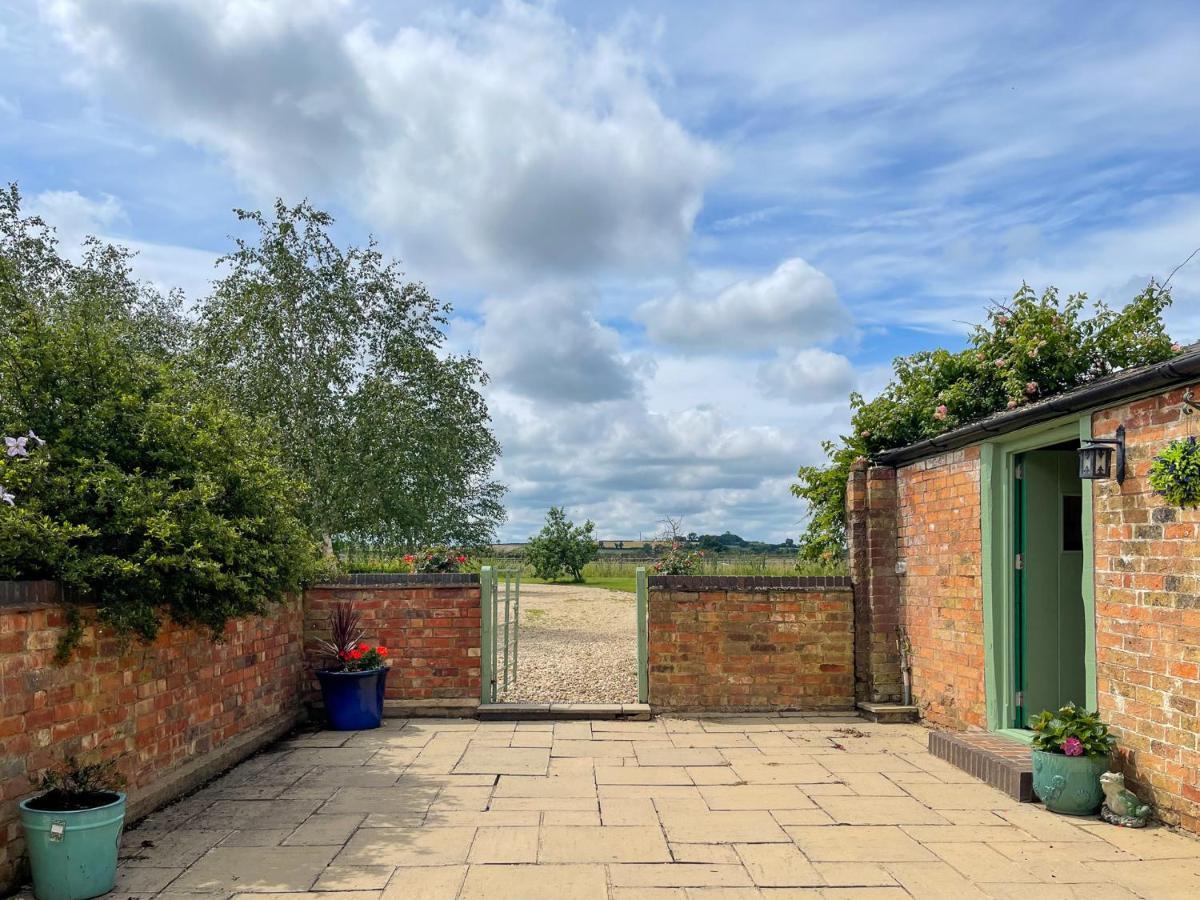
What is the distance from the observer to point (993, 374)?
28.6 feet

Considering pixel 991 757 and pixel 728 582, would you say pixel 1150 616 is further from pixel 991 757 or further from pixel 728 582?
pixel 728 582

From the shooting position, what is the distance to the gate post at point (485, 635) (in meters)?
7.50

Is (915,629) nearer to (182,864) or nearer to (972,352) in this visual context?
(972,352)

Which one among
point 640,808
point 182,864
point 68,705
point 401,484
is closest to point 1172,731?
point 640,808

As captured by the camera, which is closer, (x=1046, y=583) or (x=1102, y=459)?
(x=1102, y=459)

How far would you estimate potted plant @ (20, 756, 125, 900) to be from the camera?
3367mm

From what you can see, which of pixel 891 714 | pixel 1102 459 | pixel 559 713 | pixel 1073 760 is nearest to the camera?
pixel 1073 760

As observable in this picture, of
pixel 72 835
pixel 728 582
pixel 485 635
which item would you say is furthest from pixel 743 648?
pixel 72 835

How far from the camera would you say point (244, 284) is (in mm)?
13227

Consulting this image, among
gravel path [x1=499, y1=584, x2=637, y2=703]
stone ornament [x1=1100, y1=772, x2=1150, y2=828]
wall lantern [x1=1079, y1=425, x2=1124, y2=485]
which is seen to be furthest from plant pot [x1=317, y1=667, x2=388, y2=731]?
wall lantern [x1=1079, y1=425, x2=1124, y2=485]

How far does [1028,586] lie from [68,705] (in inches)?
223

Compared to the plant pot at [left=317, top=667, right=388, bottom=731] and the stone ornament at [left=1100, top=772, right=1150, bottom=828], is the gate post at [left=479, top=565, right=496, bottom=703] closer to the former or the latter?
the plant pot at [left=317, top=667, right=388, bottom=731]

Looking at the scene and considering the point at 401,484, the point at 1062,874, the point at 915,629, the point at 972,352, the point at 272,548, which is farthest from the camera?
the point at 401,484

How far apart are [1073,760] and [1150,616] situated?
2.74 ft
